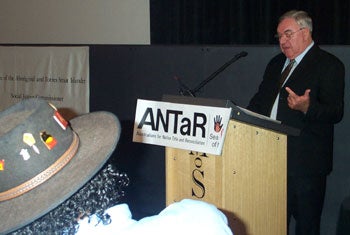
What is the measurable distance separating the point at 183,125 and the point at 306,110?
0.68 metres

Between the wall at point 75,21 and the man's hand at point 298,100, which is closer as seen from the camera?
the man's hand at point 298,100

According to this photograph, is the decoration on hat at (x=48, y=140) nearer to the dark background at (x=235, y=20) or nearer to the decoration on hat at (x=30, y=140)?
the decoration on hat at (x=30, y=140)

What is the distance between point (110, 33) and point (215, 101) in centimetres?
366

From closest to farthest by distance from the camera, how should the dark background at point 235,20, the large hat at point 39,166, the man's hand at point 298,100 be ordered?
the large hat at point 39,166 < the man's hand at point 298,100 < the dark background at point 235,20

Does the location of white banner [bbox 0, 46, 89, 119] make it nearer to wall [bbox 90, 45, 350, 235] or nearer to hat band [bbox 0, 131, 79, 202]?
wall [bbox 90, 45, 350, 235]

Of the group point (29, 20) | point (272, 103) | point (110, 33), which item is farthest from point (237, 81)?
point (29, 20)

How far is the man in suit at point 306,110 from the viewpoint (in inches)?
126

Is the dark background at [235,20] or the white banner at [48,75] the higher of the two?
the dark background at [235,20]

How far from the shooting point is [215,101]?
2756 millimetres

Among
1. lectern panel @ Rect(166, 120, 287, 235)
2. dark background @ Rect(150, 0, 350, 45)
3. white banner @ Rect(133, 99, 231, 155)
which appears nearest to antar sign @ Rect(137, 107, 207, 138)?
white banner @ Rect(133, 99, 231, 155)

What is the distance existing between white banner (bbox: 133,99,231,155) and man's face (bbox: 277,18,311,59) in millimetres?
832

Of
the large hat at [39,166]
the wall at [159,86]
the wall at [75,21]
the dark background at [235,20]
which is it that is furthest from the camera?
the wall at [75,21]

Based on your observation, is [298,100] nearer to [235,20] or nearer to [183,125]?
[183,125]

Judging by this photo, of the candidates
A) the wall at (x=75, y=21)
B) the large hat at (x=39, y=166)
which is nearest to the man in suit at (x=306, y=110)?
the large hat at (x=39, y=166)
